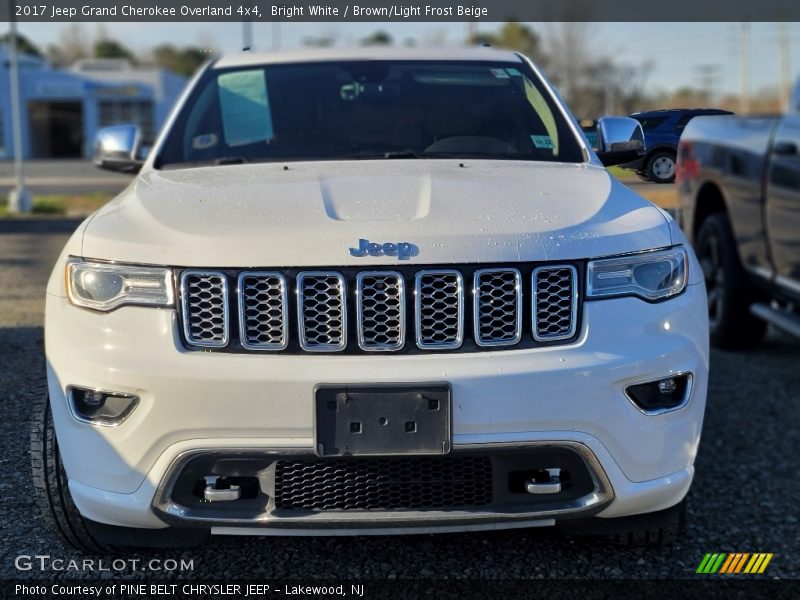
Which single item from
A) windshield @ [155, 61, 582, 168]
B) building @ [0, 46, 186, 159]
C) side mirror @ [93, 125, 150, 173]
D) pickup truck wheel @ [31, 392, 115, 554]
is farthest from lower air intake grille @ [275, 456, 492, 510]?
Answer: building @ [0, 46, 186, 159]

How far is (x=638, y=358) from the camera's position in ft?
7.49

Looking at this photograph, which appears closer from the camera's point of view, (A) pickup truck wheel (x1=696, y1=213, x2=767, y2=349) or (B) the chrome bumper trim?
(B) the chrome bumper trim

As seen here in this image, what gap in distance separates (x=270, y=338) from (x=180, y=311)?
0.82 ft

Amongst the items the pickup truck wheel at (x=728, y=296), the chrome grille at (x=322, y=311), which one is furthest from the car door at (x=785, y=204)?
the chrome grille at (x=322, y=311)

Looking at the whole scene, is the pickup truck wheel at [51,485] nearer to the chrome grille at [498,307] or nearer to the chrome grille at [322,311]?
the chrome grille at [322,311]

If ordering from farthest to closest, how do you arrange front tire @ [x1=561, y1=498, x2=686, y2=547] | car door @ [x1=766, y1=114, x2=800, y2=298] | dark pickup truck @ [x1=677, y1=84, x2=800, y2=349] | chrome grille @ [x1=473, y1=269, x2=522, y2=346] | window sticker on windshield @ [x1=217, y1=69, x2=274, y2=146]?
dark pickup truck @ [x1=677, y1=84, x2=800, y2=349], car door @ [x1=766, y1=114, x2=800, y2=298], window sticker on windshield @ [x1=217, y1=69, x2=274, y2=146], front tire @ [x1=561, y1=498, x2=686, y2=547], chrome grille @ [x1=473, y1=269, x2=522, y2=346]

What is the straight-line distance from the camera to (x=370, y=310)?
7.52ft

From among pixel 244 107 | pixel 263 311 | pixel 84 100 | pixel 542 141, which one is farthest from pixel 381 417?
pixel 84 100

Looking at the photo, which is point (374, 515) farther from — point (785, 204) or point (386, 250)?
point (785, 204)

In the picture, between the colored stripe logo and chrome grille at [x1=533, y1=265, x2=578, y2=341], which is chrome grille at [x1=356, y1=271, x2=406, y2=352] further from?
the colored stripe logo

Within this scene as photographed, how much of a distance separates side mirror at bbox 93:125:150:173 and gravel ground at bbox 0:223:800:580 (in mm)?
923

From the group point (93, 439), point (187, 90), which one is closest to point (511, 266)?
point (93, 439)

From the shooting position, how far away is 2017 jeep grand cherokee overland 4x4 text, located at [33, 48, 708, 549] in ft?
7.25

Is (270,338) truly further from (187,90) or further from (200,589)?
(187,90)
